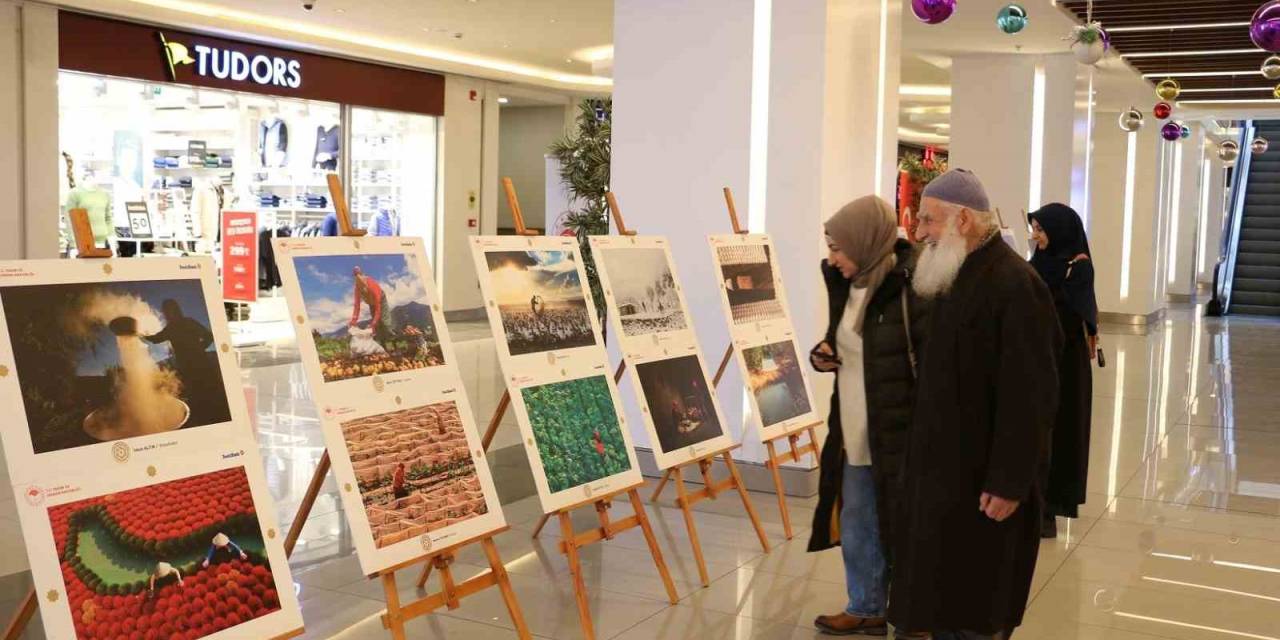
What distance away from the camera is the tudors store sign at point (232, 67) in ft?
39.5

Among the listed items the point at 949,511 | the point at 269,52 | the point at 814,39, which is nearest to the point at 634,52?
the point at 814,39

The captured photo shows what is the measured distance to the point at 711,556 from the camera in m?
5.39

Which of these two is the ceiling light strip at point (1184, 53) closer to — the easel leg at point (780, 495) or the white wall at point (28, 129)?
the easel leg at point (780, 495)

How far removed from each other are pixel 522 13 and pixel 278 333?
517cm

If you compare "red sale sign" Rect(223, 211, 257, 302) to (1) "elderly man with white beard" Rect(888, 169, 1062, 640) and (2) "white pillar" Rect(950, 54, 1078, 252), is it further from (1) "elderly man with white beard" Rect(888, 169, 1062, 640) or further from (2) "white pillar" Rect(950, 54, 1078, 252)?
(1) "elderly man with white beard" Rect(888, 169, 1062, 640)

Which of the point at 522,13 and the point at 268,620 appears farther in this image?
the point at 522,13

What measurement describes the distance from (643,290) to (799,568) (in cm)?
138

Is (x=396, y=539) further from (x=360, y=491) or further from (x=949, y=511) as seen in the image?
(x=949, y=511)

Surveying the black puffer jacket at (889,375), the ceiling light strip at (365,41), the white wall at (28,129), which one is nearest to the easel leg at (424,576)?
the black puffer jacket at (889,375)

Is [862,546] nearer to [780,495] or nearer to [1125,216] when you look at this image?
[780,495]

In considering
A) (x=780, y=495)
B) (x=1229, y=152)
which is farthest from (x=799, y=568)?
(x=1229, y=152)

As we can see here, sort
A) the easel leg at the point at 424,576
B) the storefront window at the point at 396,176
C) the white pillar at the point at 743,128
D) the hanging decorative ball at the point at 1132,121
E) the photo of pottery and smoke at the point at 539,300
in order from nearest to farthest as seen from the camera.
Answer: the photo of pottery and smoke at the point at 539,300
the easel leg at the point at 424,576
the white pillar at the point at 743,128
the hanging decorative ball at the point at 1132,121
the storefront window at the point at 396,176

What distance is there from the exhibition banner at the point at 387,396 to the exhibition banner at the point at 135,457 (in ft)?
1.30

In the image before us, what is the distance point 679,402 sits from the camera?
5.17 meters
